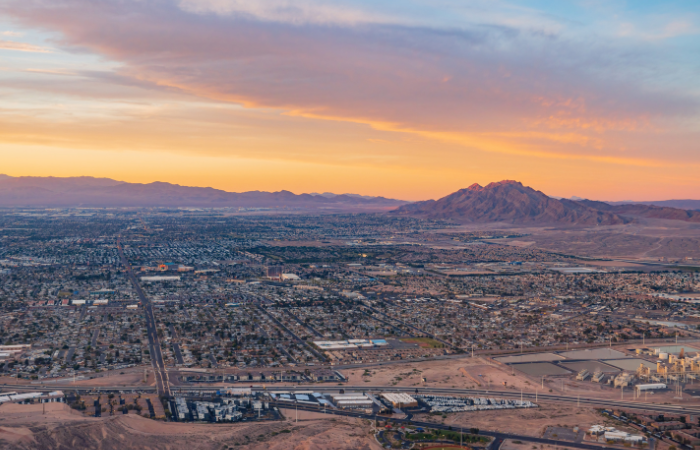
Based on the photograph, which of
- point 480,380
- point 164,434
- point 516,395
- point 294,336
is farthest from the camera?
point 294,336

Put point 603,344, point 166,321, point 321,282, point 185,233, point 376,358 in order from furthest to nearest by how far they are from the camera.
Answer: point 185,233 → point 321,282 → point 166,321 → point 603,344 → point 376,358

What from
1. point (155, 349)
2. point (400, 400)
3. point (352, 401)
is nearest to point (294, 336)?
point (155, 349)

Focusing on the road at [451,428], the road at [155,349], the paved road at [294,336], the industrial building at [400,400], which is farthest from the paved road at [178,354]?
the industrial building at [400,400]

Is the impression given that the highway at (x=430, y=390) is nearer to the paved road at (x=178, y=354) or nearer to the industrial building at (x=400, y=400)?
the industrial building at (x=400, y=400)

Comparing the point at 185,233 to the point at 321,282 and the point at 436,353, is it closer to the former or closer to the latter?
the point at 321,282

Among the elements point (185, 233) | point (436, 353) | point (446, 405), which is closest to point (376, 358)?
point (436, 353)

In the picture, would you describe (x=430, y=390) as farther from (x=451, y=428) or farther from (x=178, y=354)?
(x=178, y=354)

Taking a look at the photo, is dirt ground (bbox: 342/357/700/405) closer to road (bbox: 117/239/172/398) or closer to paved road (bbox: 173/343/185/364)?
road (bbox: 117/239/172/398)

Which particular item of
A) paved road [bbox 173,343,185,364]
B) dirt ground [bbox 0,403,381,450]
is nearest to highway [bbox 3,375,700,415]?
dirt ground [bbox 0,403,381,450]
